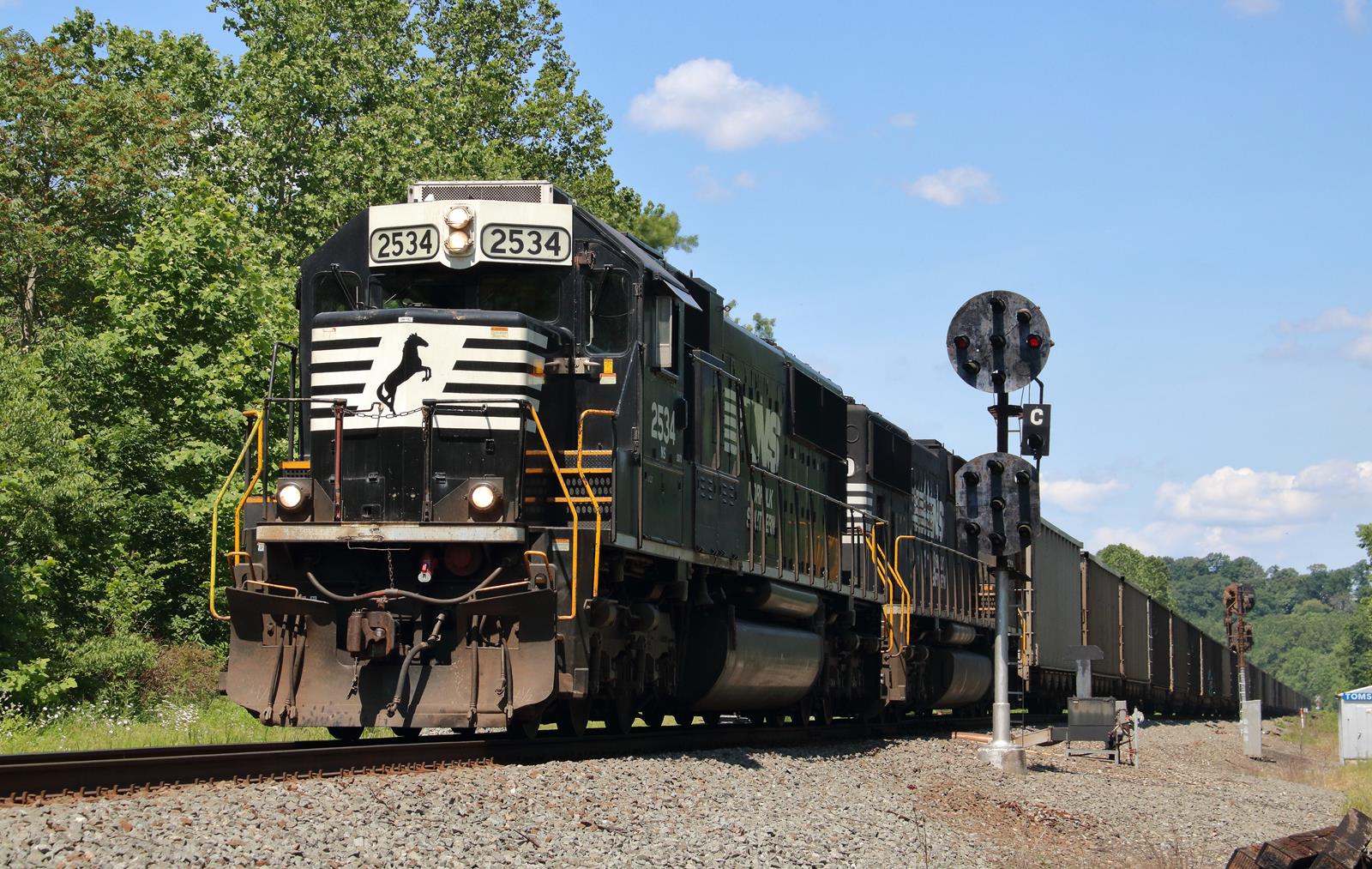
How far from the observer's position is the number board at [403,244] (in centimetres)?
1088

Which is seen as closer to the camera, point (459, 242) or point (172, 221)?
point (459, 242)

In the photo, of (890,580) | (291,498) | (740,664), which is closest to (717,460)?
(740,664)

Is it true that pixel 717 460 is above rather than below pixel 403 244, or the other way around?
below

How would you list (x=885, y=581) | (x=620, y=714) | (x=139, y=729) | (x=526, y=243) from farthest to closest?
1. (x=885, y=581)
2. (x=139, y=729)
3. (x=620, y=714)
4. (x=526, y=243)

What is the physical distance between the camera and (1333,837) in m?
8.23

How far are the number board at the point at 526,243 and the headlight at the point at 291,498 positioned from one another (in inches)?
86.1

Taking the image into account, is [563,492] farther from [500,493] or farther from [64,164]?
[64,164]

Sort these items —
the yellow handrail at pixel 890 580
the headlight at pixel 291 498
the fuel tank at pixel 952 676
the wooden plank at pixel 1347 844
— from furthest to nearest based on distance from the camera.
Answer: the fuel tank at pixel 952 676 < the yellow handrail at pixel 890 580 < the headlight at pixel 291 498 < the wooden plank at pixel 1347 844

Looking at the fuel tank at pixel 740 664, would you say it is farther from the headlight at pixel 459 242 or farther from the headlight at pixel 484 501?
the headlight at pixel 459 242

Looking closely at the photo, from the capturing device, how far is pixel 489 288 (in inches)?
433

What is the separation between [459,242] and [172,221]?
14.3 metres

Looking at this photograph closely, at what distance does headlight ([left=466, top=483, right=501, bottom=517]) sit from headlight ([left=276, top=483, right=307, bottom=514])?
127 centimetres

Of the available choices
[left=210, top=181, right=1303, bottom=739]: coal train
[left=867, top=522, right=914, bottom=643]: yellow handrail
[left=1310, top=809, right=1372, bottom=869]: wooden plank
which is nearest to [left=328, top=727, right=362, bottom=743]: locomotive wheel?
[left=210, top=181, right=1303, bottom=739]: coal train

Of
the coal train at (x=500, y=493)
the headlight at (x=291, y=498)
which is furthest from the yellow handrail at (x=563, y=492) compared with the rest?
the headlight at (x=291, y=498)
